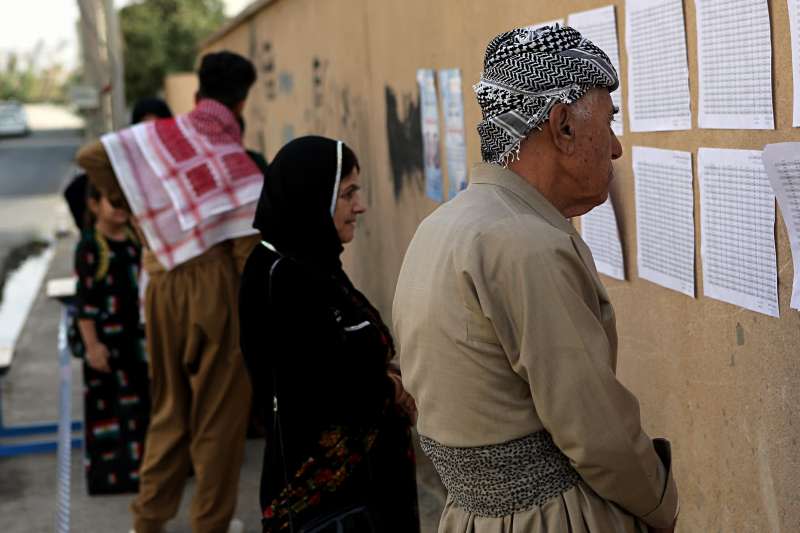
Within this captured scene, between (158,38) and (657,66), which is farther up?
(158,38)

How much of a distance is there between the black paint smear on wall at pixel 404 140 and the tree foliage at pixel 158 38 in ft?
84.5

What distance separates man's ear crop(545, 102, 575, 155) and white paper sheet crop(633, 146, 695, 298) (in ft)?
3.55

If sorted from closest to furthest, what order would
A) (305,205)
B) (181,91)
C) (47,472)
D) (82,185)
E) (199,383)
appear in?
1. (305,205)
2. (199,383)
3. (82,185)
4. (47,472)
5. (181,91)

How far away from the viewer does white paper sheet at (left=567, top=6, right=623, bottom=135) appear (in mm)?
3564

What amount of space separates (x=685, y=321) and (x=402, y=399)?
84cm

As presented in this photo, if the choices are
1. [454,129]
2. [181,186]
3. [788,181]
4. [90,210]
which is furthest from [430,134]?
[788,181]

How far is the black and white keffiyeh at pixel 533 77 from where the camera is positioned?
211cm

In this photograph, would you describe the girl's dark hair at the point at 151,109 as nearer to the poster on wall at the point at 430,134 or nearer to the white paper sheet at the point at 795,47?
the poster on wall at the point at 430,134

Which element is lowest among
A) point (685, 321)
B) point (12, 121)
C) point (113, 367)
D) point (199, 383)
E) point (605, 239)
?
point (113, 367)

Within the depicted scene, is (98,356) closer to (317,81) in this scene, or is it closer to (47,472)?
(47,472)

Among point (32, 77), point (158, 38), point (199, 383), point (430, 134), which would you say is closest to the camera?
point (199, 383)

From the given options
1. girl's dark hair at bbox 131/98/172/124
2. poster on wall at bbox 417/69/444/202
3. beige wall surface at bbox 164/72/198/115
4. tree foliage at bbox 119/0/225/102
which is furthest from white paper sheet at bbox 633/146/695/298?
tree foliage at bbox 119/0/225/102

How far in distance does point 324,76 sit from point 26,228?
13.5 m

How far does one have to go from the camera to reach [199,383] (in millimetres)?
4898
